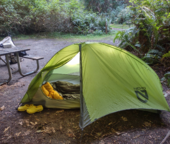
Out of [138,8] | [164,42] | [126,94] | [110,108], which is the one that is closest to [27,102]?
[110,108]

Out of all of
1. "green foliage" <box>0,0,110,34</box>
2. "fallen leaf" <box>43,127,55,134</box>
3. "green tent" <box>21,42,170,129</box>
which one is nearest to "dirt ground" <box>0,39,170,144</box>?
"fallen leaf" <box>43,127,55,134</box>

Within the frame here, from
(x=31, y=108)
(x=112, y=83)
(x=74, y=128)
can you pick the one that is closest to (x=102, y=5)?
(x=112, y=83)

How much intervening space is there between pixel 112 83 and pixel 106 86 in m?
0.14

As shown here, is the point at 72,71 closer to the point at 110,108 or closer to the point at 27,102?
the point at 27,102

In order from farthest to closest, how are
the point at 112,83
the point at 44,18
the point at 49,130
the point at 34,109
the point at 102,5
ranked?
the point at 102,5 → the point at 44,18 → the point at 34,109 → the point at 112,83 → the point at 49,130

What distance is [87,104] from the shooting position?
7.89ft

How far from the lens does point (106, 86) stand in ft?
8.61

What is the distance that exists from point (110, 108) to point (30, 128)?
1424 millimetres

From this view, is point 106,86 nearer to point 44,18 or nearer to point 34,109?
point 34,109

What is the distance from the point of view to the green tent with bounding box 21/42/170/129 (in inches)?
97.0

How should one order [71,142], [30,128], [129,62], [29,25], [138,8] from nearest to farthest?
1. [71,142]
2. [30,128]
3. [129,62]
4. [138,8]
5. [29,25]

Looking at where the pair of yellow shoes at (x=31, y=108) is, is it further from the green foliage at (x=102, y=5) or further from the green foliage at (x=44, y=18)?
the green foliage at (x=102, y=5)

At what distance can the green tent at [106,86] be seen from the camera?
2.46 meters

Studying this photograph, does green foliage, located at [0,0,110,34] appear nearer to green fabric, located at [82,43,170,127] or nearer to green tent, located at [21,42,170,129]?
green tent, located at [21,42,170,129]
